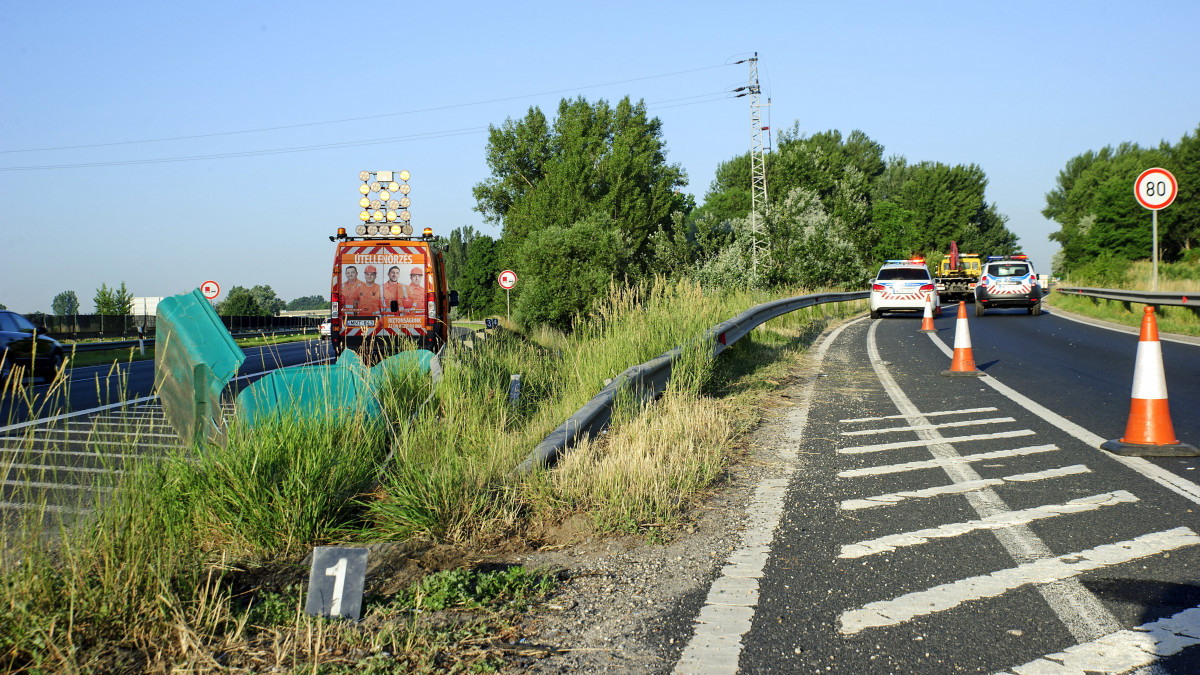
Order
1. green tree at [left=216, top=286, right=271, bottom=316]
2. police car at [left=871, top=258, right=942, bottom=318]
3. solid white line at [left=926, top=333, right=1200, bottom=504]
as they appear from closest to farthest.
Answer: solid white line at [left=926, top=333, right=1200, bottom=504], police car at [left=871, top=258, right=942, bottom=318], green tree at [left=216, top=286, right=271, bottom=316]

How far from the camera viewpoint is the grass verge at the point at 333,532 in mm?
2809

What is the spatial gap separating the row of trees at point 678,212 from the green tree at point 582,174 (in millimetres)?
109

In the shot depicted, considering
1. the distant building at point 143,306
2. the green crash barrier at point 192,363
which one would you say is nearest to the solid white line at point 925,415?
the green crash barrier at point 192,363

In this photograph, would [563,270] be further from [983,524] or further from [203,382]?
[983,524]

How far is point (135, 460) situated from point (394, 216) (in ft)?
51.9

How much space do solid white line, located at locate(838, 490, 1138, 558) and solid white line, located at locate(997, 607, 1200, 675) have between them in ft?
3.61

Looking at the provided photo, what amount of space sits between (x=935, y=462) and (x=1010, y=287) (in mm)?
23123

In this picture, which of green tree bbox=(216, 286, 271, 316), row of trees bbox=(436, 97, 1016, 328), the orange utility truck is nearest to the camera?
the orange utility truck

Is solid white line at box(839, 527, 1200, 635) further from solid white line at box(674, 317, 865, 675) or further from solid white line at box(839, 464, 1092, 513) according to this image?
solid white line at box(839, 464, 1092, 513)

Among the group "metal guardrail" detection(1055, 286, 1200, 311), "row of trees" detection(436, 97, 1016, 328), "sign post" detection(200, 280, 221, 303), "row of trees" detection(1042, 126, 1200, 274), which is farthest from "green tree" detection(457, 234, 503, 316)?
"metal guardrail" detection(1055, 286, 1200, 311)

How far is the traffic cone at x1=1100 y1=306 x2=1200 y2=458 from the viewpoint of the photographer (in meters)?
5.92

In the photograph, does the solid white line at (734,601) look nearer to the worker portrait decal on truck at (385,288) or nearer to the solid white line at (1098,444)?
the solid white line at (1098,444)

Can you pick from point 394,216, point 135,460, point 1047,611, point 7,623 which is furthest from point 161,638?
point 394,216

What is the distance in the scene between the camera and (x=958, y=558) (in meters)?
3.79
